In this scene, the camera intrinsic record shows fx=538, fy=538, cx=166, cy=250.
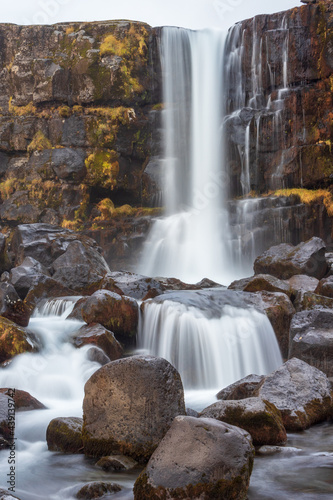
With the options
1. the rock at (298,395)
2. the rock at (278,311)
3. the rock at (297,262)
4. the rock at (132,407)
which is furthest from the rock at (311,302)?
the rock at (132,407)

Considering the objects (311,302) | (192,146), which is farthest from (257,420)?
(192,146)

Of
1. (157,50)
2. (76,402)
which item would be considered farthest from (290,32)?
(76,402)

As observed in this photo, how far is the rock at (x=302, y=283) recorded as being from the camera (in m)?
11.3

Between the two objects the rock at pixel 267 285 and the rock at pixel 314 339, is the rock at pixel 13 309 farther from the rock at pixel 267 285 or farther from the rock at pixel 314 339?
the rock at pixel 314 339

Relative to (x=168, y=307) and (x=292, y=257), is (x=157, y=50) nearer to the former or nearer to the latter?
(x=292, y=257)

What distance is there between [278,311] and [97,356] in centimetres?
350

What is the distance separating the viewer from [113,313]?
959 cm

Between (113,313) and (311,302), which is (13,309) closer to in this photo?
(113,313)

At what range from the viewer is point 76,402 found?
24.9 ft

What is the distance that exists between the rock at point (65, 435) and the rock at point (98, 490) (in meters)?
0.90

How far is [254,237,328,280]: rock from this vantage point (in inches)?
507

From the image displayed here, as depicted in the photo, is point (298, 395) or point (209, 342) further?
point (209, 342)

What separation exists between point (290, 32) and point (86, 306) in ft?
49.8

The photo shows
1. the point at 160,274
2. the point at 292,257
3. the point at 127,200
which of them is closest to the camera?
the point at 292,257
